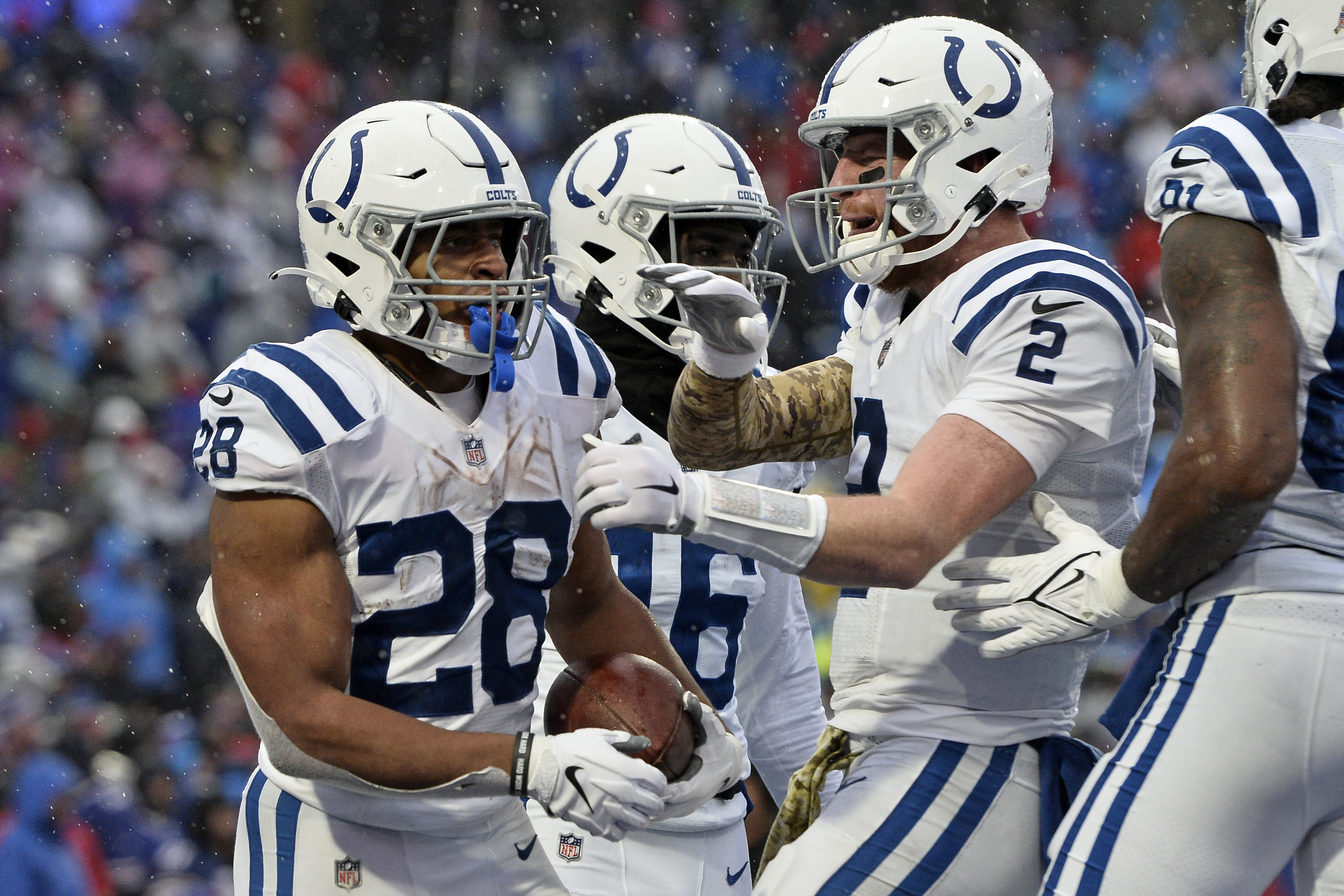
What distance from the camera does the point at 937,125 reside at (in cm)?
253

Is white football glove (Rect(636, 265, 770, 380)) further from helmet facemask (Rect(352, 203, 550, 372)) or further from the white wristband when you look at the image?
the white wristband

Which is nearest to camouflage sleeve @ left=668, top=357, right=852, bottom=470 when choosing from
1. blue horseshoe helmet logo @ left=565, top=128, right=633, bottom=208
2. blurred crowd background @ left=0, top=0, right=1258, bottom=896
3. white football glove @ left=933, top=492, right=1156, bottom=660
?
white football glove @ left=933, top=492, right=1156, bottom=660

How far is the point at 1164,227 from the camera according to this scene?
83.0 inches

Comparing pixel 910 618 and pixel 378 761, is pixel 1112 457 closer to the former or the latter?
pixel 910 618

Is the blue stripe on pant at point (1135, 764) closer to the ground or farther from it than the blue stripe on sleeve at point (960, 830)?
farther from it

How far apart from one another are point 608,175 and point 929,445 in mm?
1594

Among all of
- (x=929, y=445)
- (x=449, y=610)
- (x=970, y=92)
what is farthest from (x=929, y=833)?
(x=970, y=92)

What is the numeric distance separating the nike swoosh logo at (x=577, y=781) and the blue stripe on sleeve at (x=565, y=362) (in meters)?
0.71

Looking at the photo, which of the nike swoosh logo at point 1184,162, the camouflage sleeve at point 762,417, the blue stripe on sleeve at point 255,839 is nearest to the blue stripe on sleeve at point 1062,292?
the nike swoosh logo at point 1184,162

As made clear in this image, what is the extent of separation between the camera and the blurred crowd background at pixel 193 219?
5.00 meters

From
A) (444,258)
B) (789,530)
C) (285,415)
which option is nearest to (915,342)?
(789,530)

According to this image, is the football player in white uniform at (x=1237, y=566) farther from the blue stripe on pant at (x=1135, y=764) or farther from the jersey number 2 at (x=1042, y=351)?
the jersey number 2 at (x=1042, y=351)

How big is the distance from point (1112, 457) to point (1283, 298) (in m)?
0.41

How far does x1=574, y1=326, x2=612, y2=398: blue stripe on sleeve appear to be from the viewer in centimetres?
254
